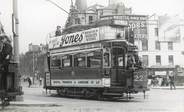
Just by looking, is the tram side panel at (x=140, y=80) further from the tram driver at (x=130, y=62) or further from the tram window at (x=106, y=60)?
the tram window at (x=106, y=60)

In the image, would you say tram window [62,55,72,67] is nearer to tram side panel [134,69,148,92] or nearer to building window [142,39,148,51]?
tram side panel [134,69,148,92]

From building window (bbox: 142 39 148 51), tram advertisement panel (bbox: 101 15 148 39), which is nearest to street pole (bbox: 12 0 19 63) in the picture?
tram advertisement panel (bbox: 101 15 148 39)

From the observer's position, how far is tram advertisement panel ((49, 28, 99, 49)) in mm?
21609

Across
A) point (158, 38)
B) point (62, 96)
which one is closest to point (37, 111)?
point (62, 96)

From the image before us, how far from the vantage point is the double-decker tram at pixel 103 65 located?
20672 millimetres

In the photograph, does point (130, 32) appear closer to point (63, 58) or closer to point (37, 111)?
point (63, 58)

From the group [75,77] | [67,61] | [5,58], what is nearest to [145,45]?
[67,61]

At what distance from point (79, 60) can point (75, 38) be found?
55.6 inches

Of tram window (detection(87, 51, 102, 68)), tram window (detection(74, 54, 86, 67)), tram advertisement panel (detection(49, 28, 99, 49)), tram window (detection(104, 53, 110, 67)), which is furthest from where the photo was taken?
tram window (detection(74, 54, 86, 67))

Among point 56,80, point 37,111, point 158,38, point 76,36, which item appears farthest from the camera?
point 158,38

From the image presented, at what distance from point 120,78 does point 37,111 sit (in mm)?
6741

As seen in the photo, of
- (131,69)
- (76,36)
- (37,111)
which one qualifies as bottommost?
Result: (37,111)

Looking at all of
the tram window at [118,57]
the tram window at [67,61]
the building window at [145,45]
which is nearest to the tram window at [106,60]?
the tram window at [118,57]

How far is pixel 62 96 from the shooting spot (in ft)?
83.0
